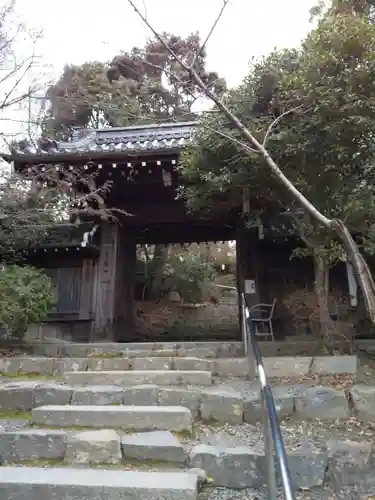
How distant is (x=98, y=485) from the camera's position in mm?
2363

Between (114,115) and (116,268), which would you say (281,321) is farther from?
(114,115)

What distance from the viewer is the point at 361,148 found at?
4.20 metres

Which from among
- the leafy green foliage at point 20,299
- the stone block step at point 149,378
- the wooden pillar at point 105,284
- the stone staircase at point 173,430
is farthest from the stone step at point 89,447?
the wooden pillar at point 105,284

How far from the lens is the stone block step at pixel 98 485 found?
7.61 feet

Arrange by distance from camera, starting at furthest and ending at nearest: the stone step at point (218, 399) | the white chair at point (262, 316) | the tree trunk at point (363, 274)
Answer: the white chair at point (262, 316), the stone step at point (218, 399), the tree trunk at point (363, 274)

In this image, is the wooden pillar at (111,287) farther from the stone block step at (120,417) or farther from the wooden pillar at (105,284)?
the stone block step at (120,417)

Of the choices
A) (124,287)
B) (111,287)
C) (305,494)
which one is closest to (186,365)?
(305,494)

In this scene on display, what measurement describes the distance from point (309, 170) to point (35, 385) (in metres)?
3.61

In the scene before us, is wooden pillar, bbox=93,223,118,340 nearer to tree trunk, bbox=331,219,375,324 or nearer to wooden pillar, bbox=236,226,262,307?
wooden pillar, bbox=236,226,262,307

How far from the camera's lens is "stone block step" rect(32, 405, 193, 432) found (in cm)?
317

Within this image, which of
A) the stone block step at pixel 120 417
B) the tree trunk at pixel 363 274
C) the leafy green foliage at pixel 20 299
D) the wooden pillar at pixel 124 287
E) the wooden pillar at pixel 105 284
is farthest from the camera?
the wooden pillar at pixel 124 287

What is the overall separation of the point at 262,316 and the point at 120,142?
469 cm

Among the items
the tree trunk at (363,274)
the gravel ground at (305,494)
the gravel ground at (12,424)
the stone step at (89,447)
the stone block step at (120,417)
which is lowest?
the gravel ground at (305,494)

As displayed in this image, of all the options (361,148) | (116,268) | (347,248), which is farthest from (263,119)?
(116,268)
